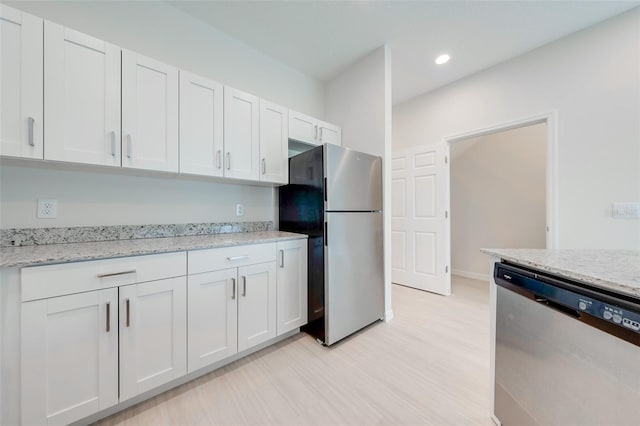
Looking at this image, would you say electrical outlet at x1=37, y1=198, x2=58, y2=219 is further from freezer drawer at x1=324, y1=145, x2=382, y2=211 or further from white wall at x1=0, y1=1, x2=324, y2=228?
freezer drawer at x1=324, y1=145, x2=382, y2=211

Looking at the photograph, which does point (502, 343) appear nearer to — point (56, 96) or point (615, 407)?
point (615, 407)

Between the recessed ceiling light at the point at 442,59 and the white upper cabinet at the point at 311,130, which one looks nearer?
the white upper cabinet at the point at 311,130

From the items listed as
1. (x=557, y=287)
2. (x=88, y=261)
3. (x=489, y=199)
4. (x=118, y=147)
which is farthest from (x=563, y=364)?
(x=489, y=199)

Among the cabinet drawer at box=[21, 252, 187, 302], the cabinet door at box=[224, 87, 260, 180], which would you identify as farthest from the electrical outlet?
the cabinet door at box=[224, 87, 260, 180]

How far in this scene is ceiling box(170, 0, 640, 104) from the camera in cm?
189

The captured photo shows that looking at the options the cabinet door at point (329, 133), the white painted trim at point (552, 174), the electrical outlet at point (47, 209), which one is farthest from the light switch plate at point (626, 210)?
the electrical outlet at point (47, 209)

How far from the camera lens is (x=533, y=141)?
131 inches

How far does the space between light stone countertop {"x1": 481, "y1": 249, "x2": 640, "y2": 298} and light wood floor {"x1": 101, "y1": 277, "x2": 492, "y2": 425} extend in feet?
3.03

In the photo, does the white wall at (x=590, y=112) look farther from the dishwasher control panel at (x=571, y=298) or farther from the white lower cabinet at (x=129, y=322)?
the white lower cabinet at (x=129, y=322)

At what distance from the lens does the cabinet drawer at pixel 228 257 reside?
145cm

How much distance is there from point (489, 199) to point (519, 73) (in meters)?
1.90

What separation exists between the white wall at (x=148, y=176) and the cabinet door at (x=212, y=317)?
739 mm

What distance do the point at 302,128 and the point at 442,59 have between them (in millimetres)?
1769

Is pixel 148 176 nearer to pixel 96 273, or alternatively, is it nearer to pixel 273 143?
pixel 96 273
